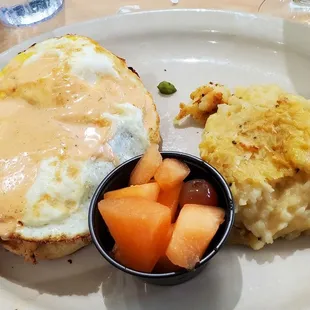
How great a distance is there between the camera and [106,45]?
3.82 metres

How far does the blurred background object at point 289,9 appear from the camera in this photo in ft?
13.4

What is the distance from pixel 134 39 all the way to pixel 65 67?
3.16 feet

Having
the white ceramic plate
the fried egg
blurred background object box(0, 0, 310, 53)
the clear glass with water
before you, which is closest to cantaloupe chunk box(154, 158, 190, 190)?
the fried egg

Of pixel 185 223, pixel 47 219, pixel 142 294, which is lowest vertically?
pixel 142 294

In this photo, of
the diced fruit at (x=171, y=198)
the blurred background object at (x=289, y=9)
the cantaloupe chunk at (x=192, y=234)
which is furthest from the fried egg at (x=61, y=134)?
the blurred background object at (x=289, y=9)

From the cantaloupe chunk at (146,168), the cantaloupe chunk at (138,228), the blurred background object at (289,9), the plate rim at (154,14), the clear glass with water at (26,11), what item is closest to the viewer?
the cantaloupe chunk at (138,228)

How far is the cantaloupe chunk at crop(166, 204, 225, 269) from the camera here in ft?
6.98

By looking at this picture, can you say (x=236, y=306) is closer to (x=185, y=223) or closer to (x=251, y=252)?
(x=251, y=252)

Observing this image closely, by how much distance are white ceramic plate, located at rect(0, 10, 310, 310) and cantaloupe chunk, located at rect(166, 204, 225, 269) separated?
42cm

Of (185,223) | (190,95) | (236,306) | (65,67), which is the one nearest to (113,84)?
(65,67)

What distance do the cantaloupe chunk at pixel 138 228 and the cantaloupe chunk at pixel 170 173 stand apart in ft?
0.56

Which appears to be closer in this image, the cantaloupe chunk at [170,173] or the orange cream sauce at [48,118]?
the cantaloupe chunk at [170,173]

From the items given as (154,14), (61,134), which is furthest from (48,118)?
(154,14)

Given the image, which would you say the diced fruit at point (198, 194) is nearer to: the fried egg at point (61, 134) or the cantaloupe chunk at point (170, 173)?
the cantaloupe chunk at point (170, 173)
